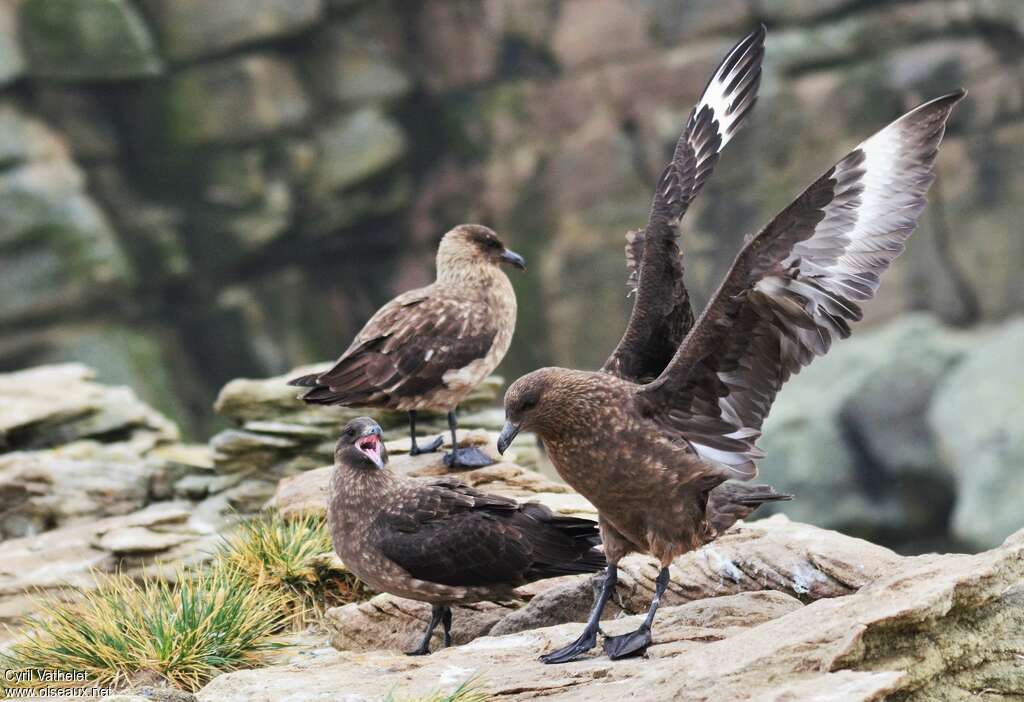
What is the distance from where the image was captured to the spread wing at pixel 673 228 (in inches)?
229

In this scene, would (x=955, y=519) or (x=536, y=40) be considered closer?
(x=955, y=519)

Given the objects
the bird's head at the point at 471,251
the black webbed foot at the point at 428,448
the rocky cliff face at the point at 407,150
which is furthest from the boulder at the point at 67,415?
the rocky cliff face at the point at 407,150

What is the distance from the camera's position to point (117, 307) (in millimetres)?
17453

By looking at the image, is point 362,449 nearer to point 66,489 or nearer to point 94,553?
point 94,553

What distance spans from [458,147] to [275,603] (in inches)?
507

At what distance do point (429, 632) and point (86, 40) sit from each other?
13343mm

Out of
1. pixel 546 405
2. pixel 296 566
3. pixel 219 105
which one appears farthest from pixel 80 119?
pixel 546 405

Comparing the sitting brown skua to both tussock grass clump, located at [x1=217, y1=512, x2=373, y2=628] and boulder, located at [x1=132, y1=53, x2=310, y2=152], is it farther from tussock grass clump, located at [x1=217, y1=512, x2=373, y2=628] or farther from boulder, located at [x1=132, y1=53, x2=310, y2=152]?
boulder, located at [x1=132, y1=53, x2=310, y2=152]

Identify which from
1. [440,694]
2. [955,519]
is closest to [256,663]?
[440,694]

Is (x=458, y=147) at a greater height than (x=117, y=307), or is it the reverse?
(x=458, y=147)

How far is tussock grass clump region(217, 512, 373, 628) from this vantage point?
Result: 6.25 metres

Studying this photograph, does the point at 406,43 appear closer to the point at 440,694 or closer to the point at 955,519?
the point at 955,519

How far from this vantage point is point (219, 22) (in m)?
17.0

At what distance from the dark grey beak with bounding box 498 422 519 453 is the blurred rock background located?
42.7ft
